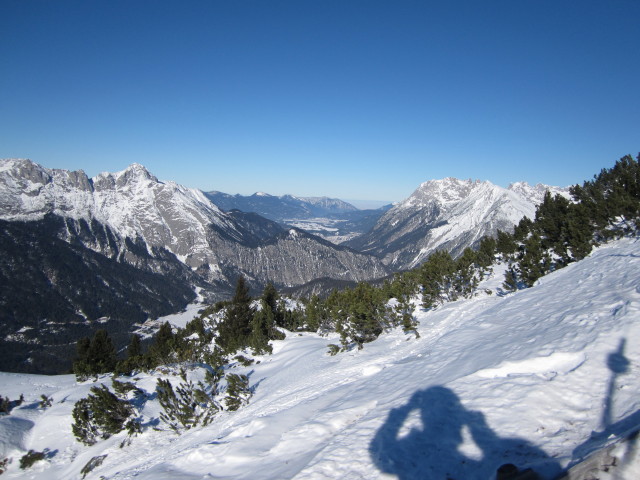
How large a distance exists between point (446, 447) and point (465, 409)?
195 centimetres

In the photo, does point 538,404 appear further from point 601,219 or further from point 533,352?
point 601,219

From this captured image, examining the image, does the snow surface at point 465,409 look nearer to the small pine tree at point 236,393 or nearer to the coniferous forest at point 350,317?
the small pine tree at point 236,393

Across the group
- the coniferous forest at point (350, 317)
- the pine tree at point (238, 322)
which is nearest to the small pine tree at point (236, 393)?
the coniferous forest at point (350, 317)

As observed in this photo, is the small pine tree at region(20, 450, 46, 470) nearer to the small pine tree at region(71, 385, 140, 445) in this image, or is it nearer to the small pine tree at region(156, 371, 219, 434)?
the small pine tree at region(71, 385, 140, 445)

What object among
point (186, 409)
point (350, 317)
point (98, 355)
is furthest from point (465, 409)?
point (98, 355)

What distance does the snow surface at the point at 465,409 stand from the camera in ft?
28.3

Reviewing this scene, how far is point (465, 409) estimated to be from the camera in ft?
36.1

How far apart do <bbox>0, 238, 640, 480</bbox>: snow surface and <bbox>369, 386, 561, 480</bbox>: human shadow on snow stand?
0.04 meters

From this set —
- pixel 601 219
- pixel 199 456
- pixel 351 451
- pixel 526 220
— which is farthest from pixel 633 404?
pixel 526 220

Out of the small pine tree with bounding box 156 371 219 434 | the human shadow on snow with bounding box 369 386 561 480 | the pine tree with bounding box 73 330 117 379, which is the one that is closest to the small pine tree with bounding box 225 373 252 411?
the small pine tree with bounding box 156 371 219 434

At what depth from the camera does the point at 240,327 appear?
61.8 metres

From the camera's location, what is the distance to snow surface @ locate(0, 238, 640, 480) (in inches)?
340

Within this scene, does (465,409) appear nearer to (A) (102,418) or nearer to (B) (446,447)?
(B) (446,447)

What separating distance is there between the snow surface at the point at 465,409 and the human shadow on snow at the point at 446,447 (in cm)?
4
